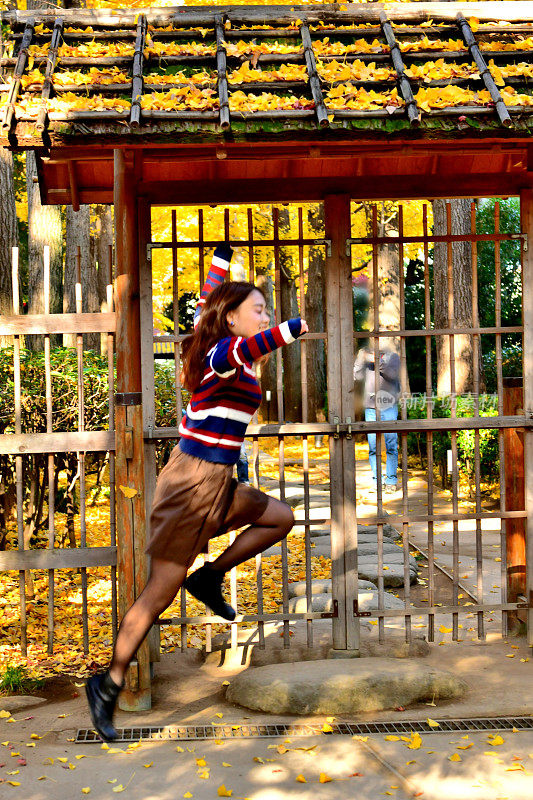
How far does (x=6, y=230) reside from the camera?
11.3 metres

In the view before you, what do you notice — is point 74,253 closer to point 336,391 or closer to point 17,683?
point 336,391

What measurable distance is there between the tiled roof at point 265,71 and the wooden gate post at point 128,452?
0.52 m

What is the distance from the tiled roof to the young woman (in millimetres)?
1109

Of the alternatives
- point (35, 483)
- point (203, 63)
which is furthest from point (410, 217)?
point (203, 63)

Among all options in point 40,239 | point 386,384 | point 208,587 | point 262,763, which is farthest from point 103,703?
point 40,239

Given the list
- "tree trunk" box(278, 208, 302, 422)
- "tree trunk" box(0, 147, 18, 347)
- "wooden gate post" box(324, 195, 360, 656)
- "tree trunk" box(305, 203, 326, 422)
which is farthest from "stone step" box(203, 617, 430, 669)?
"tree trunk" box(278, 208, 302, 422)

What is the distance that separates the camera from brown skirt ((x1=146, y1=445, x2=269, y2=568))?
4.37m

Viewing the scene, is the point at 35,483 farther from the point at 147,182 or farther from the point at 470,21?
the point at 470,21

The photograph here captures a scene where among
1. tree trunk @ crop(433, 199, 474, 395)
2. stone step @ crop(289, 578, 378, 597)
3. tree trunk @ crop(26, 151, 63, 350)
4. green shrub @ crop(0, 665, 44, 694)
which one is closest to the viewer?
green shrub @ crop(0, 665, 44, 694)

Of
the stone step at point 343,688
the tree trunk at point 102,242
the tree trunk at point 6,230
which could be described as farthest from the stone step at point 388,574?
the tree trunk at point 102,242

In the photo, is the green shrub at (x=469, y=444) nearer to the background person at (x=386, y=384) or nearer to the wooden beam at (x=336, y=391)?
the background person at (x=386, y=384)

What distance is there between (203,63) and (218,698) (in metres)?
3.84

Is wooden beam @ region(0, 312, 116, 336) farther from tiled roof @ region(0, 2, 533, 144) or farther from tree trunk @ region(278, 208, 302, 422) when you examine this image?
tree trunk @ region(278, 208, 302, 422)

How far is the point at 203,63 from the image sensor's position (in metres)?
5.23
